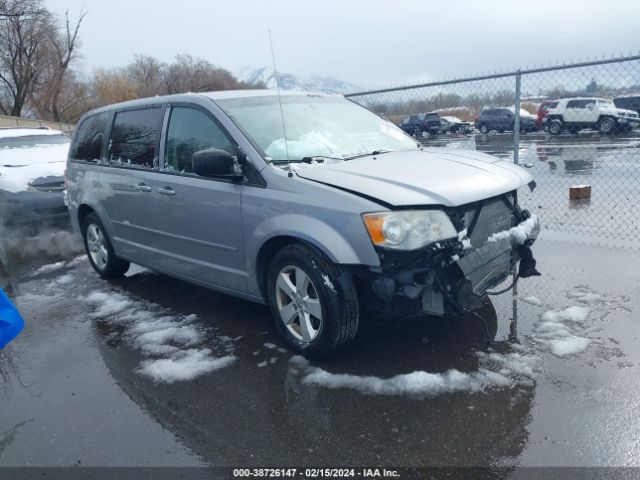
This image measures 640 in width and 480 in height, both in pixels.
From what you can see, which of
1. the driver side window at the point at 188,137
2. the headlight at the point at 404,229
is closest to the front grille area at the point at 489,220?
the headlight at the point at 404,229

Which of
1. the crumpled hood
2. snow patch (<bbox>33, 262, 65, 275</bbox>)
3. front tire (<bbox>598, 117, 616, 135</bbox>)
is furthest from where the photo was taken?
front tire (<bbox>598, 117, 616, 135</bbox>)

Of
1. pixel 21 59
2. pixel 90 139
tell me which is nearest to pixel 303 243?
pixel 90 139

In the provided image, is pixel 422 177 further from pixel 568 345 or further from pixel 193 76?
pixel 193 76

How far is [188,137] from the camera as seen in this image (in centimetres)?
452

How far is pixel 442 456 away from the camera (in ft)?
8.88

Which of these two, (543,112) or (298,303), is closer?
(298,303)

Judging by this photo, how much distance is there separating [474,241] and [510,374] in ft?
2.83

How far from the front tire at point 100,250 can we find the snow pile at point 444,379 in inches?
124

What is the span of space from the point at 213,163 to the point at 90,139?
115 inches

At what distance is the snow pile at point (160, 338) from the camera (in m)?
3.78

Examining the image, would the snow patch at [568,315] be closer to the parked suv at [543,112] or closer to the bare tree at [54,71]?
the parked suv at [543,112]

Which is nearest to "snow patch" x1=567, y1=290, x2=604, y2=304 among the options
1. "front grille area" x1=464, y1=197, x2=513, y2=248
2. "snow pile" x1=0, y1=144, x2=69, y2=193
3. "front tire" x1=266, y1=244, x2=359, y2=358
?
"front grille area" x1=464, y1=197, x2=513, y2=248

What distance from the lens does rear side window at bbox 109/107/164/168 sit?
4.87 metres

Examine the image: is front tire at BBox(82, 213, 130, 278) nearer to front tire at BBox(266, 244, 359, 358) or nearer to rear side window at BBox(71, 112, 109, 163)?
rear side window at BBox(71, 112, 109, 163)
